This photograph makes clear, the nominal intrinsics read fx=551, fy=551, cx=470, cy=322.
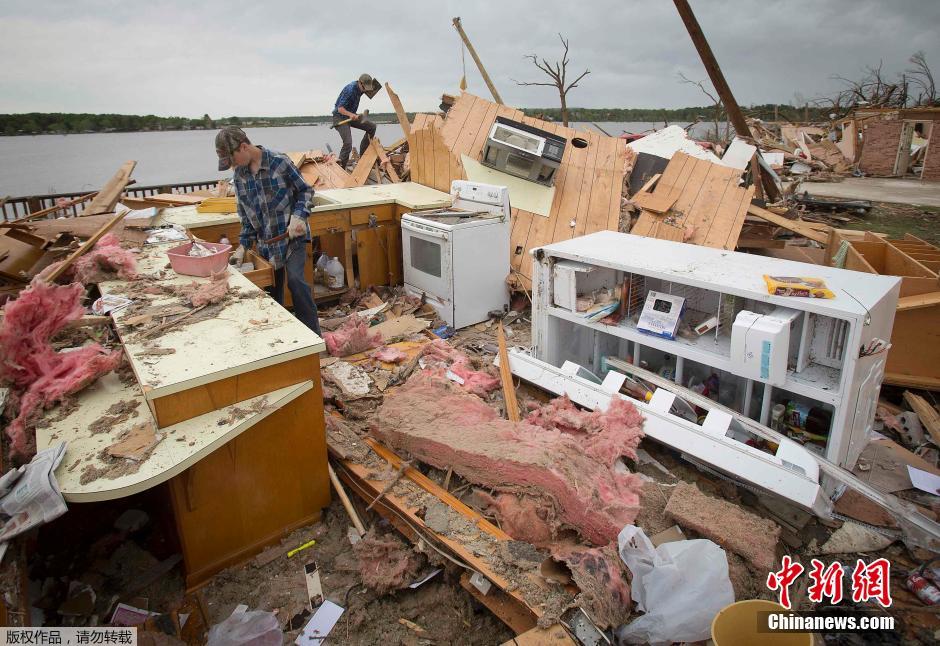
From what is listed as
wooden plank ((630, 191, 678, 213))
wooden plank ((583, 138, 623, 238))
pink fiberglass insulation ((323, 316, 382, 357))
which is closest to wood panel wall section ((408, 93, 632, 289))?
wooden plank ((583, 138, 623, 238))

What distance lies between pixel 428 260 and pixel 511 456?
9.59ft

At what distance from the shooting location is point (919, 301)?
3.59 metres

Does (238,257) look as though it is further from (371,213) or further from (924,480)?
(924,480)

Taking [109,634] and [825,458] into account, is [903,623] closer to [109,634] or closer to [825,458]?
[825,458]

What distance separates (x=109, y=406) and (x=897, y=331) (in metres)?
4.66

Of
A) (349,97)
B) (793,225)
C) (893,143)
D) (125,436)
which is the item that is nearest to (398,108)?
(349,97)

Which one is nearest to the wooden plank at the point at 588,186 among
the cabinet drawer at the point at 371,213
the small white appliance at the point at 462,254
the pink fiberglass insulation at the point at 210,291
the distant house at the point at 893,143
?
the small white appliance at the point at 462,254

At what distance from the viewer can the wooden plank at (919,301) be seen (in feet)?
11.6

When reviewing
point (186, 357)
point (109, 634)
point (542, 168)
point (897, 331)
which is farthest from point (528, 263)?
point (109, 634)

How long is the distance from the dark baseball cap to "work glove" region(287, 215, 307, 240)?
52 cm

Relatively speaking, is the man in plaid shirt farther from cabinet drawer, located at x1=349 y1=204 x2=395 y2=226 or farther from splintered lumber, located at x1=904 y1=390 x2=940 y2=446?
splintered lumber, located at x1=904 y1=390 x2=940 y2=446

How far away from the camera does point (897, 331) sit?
3787mm

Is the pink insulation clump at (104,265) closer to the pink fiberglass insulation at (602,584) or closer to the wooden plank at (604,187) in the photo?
the pink fiberglass insulation at (602,584)

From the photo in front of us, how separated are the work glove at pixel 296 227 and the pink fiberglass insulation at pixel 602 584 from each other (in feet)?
8.94
